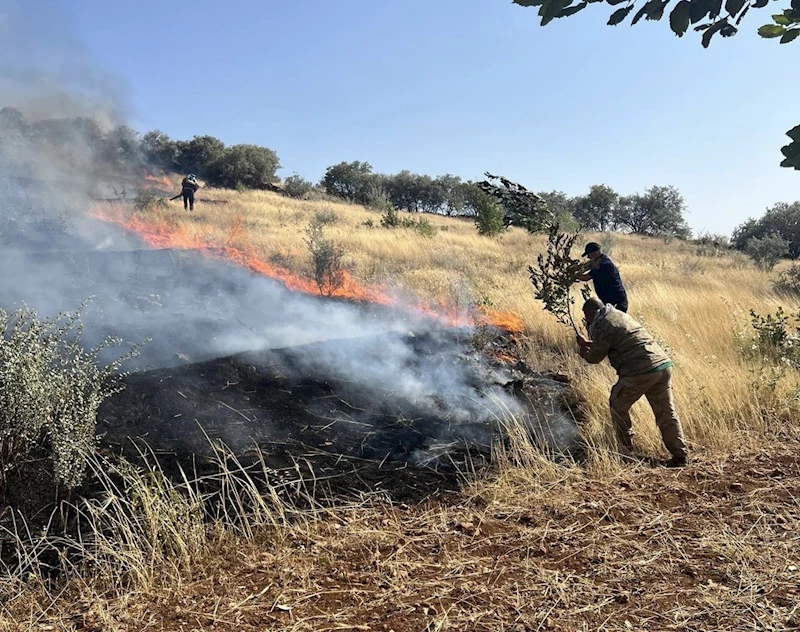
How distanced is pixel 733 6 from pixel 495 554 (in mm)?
2685

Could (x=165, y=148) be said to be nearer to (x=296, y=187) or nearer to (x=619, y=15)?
(x=296, y=187)

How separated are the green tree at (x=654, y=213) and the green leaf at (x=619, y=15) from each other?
42.2 metres

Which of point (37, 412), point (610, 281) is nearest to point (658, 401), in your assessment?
point (610, 281)

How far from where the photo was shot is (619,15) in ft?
5.28

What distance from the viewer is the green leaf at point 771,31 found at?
1610 millimetres

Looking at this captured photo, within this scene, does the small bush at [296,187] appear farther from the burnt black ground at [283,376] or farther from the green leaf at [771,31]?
the green leaf at [771,31]

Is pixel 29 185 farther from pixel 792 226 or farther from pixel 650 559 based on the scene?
pixel 792 226

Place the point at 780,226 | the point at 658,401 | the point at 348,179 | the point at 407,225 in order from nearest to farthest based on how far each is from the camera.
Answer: the point at 658,401 → the point at 407,225 → the point at 780,226 → the point at 348,179

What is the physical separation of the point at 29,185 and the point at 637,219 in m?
40.9

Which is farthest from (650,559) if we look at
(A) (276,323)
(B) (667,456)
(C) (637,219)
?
(C) (637,219)

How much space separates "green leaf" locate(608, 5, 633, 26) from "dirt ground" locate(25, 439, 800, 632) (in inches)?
94.3

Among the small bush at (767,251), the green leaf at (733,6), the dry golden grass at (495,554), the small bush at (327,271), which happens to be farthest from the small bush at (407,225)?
the green leaf at (733,6)

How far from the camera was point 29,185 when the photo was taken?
538 inches

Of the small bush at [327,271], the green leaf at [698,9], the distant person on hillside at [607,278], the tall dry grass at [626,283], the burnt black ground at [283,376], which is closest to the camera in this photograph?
the green leaf at [698,9]
